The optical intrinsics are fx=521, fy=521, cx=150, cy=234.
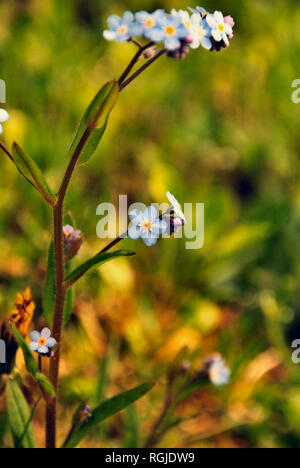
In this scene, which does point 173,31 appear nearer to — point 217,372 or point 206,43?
point 206,43

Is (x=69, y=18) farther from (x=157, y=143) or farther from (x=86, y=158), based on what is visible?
(x=86, y=158)

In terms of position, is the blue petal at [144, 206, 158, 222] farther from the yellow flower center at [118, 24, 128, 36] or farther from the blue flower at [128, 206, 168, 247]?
the yellow flower center at [118, 24, 128, 36]

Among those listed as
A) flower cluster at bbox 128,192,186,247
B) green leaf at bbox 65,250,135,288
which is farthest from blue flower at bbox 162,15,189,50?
green leaf at bbox 65,250,135,288

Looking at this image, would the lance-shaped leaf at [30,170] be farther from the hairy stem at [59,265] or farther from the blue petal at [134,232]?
the blue petal at [134,232]

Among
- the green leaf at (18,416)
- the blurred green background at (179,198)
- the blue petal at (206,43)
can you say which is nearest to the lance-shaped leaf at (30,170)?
the blue petal at (206,43)

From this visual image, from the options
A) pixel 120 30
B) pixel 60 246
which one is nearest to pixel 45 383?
pixel 60 246
